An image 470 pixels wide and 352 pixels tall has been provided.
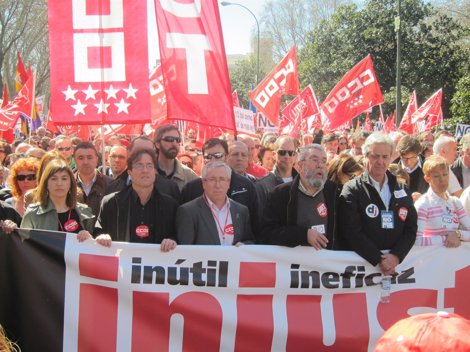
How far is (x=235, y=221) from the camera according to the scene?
13.1 feet

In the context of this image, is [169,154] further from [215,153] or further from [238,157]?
[238,157]

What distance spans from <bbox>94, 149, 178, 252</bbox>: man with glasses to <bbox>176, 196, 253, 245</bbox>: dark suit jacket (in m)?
0.08

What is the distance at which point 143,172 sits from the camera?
3.91 m

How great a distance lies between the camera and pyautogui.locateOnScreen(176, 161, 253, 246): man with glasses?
12.9 ft

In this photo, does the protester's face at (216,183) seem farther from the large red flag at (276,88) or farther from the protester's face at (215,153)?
the large red flag at (276,88)

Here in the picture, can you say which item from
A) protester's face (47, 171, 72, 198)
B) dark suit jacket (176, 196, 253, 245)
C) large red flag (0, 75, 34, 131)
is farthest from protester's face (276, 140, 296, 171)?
large red flag (0, 75, 34, 131)

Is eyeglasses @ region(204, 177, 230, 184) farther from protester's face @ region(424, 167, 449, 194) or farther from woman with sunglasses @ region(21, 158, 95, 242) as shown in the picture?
protester's face @ region(424, 167, 449, 194)

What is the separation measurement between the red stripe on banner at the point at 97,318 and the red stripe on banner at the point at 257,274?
2.73 ft

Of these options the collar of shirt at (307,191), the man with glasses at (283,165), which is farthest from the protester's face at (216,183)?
the man with glasses at (283,165)

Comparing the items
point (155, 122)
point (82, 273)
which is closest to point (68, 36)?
point (82, 273)

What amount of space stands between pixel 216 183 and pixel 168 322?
3.09ft

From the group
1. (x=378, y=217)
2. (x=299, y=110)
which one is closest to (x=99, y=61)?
(x=378, y=217)

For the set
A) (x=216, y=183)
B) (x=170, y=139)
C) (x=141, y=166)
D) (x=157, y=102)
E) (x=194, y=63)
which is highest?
(x=157, y=102)

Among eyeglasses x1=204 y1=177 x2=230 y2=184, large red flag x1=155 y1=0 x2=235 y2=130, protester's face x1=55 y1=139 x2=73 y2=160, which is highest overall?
large red flag x1=155 y1=0 x2=235 y2=130
